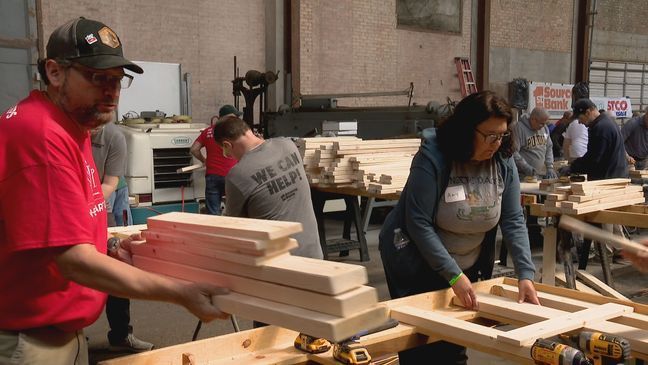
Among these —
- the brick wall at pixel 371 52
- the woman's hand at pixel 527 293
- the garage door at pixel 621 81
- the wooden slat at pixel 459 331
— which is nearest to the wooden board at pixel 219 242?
the wooden slat at pixel 459 331

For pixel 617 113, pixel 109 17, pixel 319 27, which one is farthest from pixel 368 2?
pixel 617 113

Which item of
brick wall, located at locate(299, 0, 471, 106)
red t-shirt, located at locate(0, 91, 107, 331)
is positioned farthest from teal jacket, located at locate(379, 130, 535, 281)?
brick wall, located at locate(299, 0, 471, 106)

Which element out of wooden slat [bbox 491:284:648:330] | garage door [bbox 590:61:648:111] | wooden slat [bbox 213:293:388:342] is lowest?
wooden slat [bbox 491:284:648:330]

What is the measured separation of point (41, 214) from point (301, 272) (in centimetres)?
60

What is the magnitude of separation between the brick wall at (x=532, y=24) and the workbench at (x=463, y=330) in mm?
14270

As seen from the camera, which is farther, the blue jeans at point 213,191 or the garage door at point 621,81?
the garage door at point 621,81

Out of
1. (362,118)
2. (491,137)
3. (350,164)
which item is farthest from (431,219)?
(362,118)

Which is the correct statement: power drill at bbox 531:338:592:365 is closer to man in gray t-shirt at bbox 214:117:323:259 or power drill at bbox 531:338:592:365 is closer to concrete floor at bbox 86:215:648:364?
man in gray t-shirt at bbox 214:117:323:259

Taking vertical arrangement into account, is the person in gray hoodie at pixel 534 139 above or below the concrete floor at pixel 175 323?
above

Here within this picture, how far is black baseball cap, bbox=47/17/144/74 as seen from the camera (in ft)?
5.07

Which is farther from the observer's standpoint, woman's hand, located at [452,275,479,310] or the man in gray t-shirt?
the man in gray t-shirt

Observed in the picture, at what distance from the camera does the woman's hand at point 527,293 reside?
8.49 ft

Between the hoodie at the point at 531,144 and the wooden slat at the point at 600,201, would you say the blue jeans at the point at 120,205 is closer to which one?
the wooden slat at the point at 600,201

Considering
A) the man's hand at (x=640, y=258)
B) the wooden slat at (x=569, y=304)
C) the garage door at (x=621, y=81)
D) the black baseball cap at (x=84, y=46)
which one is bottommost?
the wooden slat at (x=569, y=304)
